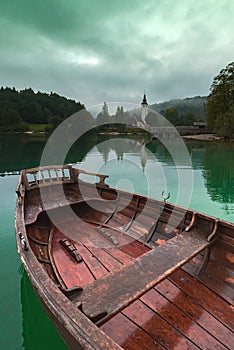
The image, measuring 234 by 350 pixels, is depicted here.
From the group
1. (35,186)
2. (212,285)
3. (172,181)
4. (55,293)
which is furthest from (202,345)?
(172,181)

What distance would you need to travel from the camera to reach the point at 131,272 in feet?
8.82

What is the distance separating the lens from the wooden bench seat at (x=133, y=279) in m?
2.15

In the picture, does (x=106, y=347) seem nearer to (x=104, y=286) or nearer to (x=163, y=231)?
(x=104, y=286)

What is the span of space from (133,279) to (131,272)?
0.45ft

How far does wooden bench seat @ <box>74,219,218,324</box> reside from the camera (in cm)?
Result: 215

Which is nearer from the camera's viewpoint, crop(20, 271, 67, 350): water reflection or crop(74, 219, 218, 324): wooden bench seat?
crop(74, 219, 218, 324): wooden bench seat

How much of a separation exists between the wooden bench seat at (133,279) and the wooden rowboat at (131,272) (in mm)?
11

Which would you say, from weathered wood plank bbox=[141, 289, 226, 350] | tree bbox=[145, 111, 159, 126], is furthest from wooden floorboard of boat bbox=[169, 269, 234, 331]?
tree bbox=[145, 111, 159, 126]

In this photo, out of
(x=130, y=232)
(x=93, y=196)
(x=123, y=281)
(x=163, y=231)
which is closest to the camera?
(x=123, y=281)

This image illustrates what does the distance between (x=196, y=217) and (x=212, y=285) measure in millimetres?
1188

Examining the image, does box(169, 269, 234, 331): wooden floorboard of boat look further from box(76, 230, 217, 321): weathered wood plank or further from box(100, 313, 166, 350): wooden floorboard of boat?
box(100, 313, 166, 350): wooden floorboard of boat

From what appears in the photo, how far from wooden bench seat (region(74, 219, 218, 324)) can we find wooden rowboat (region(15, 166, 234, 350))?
11 millimetres

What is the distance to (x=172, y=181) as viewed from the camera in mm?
14195

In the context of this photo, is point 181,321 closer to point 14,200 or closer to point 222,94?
point 14,200
